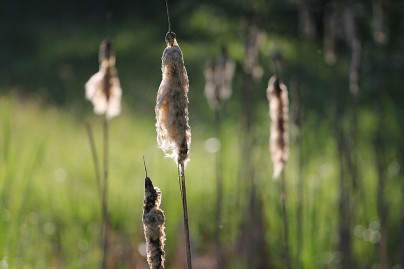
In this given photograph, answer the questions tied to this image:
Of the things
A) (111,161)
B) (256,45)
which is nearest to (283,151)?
(256,45)

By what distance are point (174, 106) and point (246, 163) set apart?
1.78 m

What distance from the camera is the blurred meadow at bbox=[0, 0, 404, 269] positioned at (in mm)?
2230

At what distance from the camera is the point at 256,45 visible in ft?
7.41

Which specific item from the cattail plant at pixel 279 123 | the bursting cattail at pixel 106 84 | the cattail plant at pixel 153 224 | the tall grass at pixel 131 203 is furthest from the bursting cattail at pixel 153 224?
the tall grass at pixel 131 203

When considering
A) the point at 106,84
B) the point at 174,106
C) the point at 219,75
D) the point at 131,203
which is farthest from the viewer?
the point at 131,203

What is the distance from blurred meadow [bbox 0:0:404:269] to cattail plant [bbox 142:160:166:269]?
650 mm

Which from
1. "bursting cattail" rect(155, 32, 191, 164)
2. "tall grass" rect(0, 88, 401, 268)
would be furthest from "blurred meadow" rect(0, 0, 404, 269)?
"bursting cattail" rect(155, 32, 191, 164)

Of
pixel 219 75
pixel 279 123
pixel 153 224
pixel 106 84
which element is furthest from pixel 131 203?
pixel 153 224

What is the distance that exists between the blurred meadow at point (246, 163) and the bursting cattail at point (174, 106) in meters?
0.61

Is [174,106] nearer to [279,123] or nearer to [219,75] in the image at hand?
[279,123]

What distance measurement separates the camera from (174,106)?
954 mm

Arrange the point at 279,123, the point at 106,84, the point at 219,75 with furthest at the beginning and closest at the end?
the point at 219,75 < the point at 106,84 < the point at 279,123

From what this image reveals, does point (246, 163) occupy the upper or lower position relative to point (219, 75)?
lower

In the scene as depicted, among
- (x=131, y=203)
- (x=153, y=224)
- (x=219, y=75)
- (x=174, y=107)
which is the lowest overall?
(x=153, y=224)
